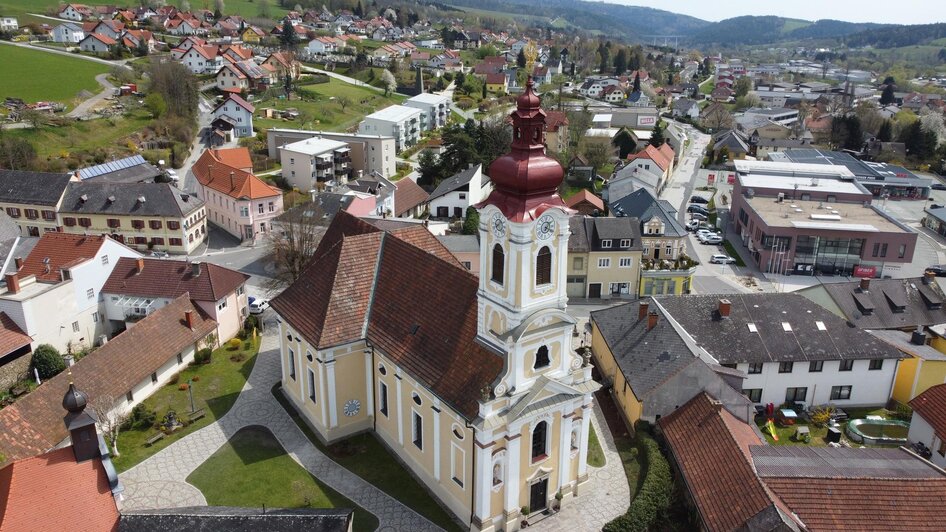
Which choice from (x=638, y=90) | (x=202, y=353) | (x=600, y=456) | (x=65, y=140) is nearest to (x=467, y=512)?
(x=600, y=456)

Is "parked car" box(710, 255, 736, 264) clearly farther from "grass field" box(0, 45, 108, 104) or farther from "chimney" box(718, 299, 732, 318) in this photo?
Result: "grass field" box(0, 45, 108, 104)

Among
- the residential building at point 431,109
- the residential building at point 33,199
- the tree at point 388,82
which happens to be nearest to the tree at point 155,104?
the residential building at point 33,199

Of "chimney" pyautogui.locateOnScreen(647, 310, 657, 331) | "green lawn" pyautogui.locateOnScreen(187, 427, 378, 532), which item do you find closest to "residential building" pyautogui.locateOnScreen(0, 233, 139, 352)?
"green lawn" pyautogui.locateOnScreen(187, 427, 378, 532)

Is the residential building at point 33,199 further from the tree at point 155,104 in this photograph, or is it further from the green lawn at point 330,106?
the green lawn at point 330,106

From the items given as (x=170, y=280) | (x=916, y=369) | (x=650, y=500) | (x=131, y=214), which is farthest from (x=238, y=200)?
(x=916, y=369)

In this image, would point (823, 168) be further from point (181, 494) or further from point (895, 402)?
point (181, 494)

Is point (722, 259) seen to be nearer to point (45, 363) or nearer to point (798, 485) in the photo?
point (798, 485)
